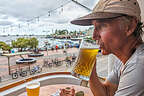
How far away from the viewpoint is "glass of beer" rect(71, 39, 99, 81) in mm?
694

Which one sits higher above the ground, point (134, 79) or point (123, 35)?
point (123, 35)

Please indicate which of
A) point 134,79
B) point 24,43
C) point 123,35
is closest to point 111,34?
point 123,35

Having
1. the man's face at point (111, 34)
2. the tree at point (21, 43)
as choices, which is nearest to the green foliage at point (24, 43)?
the tree at point (21, 43)

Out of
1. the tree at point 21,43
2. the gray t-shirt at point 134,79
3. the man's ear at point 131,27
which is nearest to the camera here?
the gray t-shirt at point 134,79

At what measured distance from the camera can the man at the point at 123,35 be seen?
14.0 inches

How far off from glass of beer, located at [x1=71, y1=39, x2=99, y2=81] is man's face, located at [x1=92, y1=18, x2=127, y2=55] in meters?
0.21

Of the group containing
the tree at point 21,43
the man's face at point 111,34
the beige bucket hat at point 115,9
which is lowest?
the tree at point 21,43

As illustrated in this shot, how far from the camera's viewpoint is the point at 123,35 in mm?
447

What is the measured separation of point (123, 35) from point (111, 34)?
0.17ft

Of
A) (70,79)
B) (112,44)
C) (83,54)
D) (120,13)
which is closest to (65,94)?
(83,54)

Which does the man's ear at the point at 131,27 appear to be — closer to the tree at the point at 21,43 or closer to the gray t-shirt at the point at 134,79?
the gray t-shirt at the point at 134,79

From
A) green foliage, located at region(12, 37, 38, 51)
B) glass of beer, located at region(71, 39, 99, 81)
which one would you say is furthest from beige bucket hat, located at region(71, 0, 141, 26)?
green foliage, located at region(12, 37, 38, 51)

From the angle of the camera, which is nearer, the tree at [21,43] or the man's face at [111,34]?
the man's face at [111,34]

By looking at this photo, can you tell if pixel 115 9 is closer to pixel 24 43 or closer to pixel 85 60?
pixel 85 60
